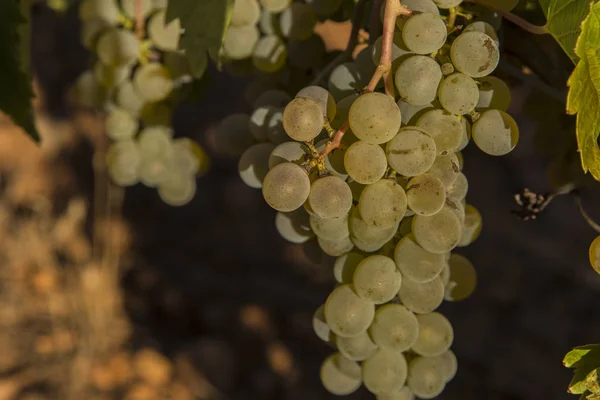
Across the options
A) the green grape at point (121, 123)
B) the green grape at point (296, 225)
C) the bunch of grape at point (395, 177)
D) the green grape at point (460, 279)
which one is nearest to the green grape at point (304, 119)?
the bunch of grape at point (395, 177)

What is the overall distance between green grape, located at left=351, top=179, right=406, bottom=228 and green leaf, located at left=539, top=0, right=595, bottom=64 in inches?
6.4

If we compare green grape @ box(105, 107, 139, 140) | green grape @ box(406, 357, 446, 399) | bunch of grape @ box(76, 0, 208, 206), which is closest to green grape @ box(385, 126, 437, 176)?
green grape @ box(406, 357, 446, 399)

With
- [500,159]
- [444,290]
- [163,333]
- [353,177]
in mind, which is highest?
[353,177]

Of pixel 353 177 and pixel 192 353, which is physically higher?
pixel 353 177

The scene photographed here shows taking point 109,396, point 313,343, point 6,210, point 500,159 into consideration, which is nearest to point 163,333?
point 109,396

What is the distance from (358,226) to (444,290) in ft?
0.39

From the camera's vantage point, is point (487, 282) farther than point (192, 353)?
Yes

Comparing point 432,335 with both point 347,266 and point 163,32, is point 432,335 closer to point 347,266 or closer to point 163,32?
point 347,266

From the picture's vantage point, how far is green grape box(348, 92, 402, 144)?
47 cm

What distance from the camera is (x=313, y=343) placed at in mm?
2090

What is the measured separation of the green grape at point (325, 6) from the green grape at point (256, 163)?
0.15 metres

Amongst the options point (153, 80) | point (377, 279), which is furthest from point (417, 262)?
point (153, 80)

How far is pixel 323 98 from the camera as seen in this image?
51 centimetres

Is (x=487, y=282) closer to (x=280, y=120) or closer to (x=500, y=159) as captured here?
(x=500, y=159)
